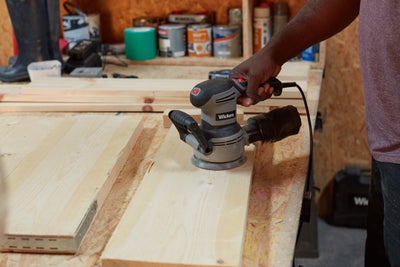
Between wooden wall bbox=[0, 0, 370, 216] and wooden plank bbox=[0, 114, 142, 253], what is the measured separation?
913mm

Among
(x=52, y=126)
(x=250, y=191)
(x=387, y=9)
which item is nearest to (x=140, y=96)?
→ (x=52, y=126)

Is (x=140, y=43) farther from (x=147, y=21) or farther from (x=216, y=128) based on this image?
(x=216, y=128)

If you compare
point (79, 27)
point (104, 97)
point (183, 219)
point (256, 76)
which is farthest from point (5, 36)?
point (183, 219)

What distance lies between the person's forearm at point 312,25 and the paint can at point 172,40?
1.01 metres

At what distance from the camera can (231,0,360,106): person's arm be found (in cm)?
141

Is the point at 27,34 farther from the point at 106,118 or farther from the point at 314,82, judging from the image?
the point at 314,82

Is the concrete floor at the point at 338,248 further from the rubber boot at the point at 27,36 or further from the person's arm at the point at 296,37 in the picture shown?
the rubber boot at the point at 27,36

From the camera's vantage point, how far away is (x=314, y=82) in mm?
2113

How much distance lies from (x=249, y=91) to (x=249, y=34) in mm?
988

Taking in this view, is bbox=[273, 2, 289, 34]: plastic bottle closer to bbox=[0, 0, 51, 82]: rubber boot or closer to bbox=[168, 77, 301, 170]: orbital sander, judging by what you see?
bbox=[0, 0, 51, 82]: rubber boot

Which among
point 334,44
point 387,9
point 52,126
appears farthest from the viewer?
point 334,44

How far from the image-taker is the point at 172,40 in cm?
245

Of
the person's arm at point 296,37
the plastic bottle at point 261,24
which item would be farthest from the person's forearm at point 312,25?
the plastic bottle at point 261,24

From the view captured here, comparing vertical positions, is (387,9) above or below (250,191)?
above
